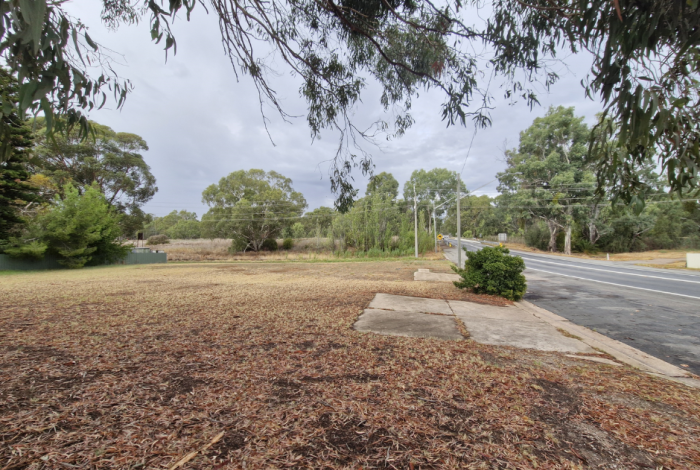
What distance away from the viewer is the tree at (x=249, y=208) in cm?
3410

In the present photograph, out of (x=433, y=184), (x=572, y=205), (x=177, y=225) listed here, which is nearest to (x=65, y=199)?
(x=572, y=205)

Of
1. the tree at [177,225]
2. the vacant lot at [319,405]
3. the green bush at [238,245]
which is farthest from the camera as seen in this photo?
the tree at [177,225]

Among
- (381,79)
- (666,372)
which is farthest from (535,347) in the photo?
(381,79)

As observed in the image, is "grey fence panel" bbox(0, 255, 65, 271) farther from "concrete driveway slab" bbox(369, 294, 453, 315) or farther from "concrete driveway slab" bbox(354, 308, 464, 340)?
"concrete driveway slab" bbox(354, 308, 464, 340)

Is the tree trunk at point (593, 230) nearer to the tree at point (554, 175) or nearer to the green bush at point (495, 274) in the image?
the tree at point (554, 175)

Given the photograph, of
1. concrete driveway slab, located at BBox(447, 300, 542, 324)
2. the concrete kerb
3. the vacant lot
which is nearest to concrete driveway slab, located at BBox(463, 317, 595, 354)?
concrete driveway slab, located at BBox(447, 300, 542, 324)

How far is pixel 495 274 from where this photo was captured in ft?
23.4

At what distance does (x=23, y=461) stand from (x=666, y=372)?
503 centimetres

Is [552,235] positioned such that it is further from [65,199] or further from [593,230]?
[65,199]

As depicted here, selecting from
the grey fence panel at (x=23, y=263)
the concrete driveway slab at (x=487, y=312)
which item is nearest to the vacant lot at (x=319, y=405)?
the concrete driveway slab at (x=487, y=312)

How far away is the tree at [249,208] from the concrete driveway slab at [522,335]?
3179 cm

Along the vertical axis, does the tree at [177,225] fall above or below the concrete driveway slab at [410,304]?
above

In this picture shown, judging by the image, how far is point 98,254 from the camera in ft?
67.4

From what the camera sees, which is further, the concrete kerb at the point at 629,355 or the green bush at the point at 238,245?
the green bush at the point at 238,245
